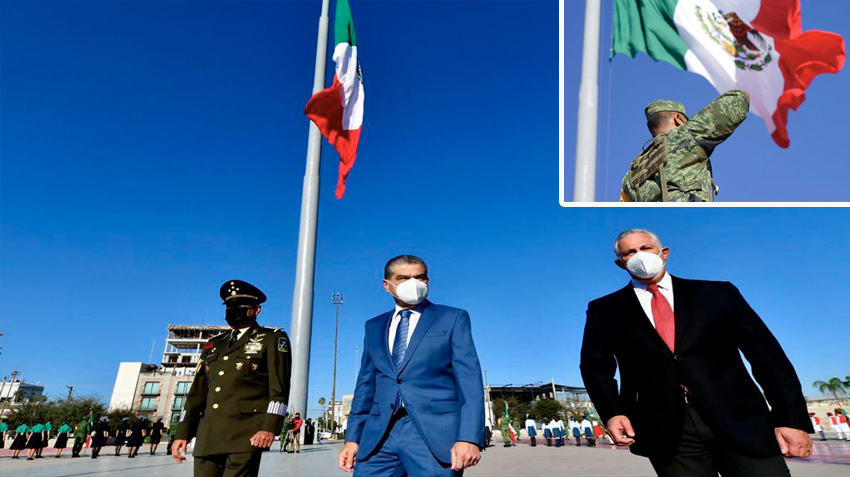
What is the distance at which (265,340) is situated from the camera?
4180 mm

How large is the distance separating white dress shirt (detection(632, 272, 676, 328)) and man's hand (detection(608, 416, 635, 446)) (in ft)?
1.71

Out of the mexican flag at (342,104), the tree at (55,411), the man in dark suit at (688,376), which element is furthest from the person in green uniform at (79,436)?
the tree at (55,411)

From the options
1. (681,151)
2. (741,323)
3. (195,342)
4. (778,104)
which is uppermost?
(195,342)

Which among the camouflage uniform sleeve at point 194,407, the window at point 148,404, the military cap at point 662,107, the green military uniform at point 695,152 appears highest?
the window at point 148,404

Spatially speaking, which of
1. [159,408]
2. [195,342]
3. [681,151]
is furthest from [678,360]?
[195,342]

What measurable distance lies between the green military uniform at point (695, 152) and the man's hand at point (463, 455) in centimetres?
166

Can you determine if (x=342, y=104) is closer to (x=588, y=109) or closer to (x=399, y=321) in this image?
(x=588, y=109)

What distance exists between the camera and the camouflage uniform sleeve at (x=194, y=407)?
13.8ft

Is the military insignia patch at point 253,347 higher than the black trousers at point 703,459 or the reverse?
higher

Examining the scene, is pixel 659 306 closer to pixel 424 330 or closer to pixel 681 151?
pixel 681 151

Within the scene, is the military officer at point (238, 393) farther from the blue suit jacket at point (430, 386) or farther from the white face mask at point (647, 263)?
the white face mask at point (647, 263)

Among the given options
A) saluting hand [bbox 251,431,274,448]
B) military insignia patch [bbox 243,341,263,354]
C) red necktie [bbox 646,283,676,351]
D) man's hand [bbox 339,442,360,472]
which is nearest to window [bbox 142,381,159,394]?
military insignia patch [bbox 243,341,263,354]

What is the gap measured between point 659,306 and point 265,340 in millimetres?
2784

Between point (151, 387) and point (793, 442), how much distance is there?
10053 cm
